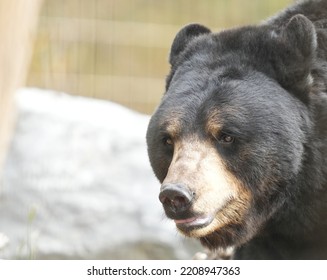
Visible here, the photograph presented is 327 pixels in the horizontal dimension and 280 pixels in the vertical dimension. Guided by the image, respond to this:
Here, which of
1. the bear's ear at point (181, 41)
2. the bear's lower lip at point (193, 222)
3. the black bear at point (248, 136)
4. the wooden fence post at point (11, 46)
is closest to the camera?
the bear's lower lip at point (193, 222)

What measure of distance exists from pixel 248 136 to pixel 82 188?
3.47 meters

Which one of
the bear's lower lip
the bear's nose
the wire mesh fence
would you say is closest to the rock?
the bear's lower lip

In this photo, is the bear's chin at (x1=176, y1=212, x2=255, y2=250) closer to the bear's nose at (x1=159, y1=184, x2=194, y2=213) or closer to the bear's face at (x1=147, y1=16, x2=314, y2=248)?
the bear's face at (x1=147, y1=16, x2=314, y2=248)

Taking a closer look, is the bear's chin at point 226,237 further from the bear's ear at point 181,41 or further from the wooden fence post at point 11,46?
the wooden fence post at point 11,46

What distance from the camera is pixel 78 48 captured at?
14156mm

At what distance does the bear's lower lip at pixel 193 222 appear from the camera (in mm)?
4723

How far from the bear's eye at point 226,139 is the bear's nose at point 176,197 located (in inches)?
17.3

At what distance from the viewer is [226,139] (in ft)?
16.1

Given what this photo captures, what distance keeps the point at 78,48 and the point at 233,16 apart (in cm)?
262

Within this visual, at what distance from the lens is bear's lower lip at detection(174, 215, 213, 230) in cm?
472

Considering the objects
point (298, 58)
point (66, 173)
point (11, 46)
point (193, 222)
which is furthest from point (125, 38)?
point (193, 222)

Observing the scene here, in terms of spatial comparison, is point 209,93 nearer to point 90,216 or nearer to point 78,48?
point 90,216

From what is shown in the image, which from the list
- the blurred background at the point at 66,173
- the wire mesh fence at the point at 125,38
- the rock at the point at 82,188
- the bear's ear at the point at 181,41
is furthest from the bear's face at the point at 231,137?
the wire mesh fence at the point at 125,38
